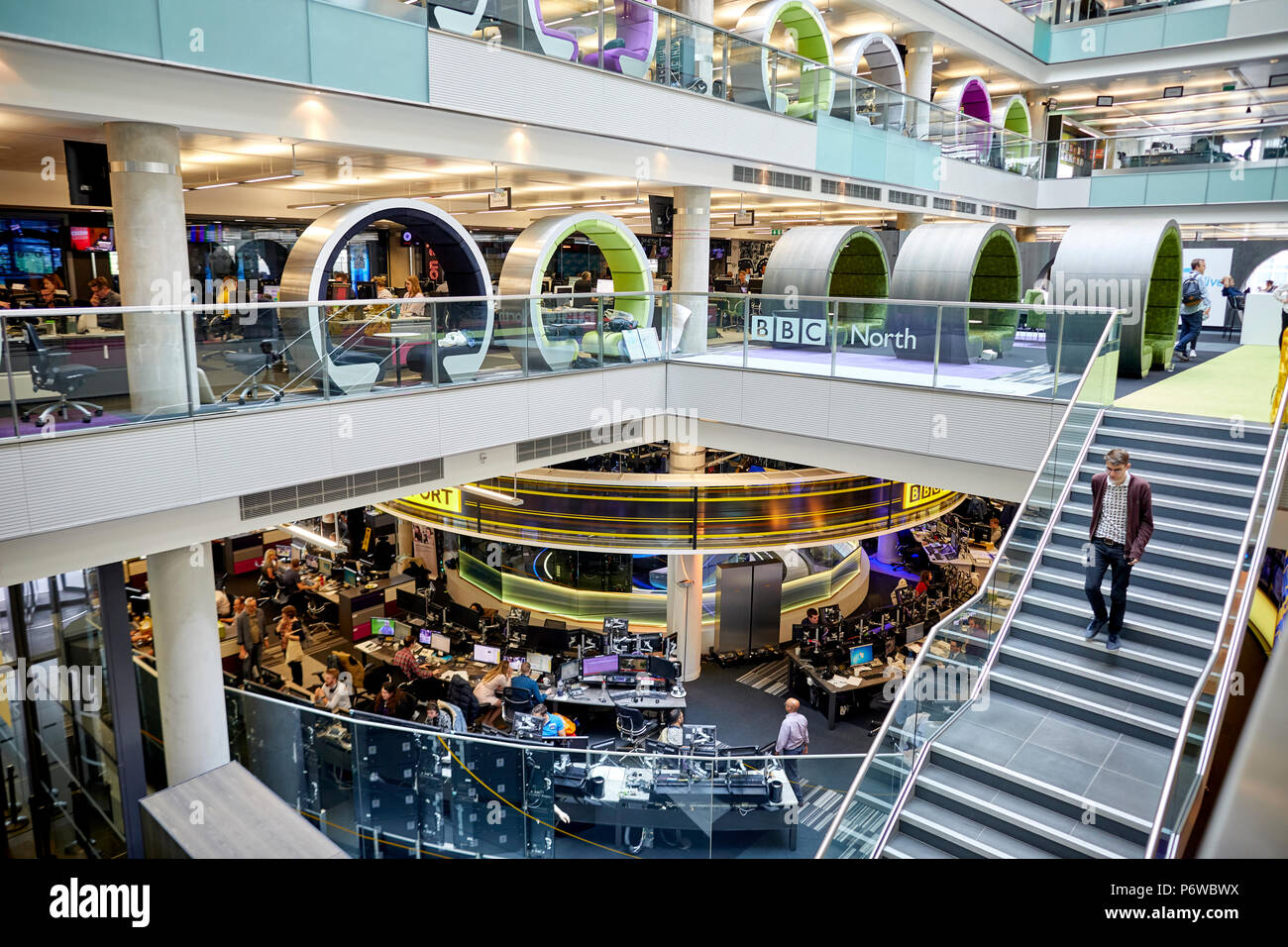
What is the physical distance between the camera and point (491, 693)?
41.0ft

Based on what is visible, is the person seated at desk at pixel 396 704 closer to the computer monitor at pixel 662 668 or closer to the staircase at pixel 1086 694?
the computer monitor at pixel 662 668

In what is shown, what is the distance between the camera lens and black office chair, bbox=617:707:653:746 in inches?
468

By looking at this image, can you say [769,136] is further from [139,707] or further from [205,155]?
[139,707]

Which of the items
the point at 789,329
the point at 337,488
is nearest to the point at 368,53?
the point at 337,488

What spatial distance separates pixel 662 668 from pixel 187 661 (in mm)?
6703

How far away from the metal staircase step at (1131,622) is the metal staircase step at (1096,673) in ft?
1.06

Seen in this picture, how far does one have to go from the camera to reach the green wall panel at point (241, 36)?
7289 millimetres

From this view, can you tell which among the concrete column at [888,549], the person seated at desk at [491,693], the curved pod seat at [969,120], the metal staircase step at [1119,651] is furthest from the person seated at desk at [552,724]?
the curved pod seat at [969,120]

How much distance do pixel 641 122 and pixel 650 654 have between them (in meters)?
7.66

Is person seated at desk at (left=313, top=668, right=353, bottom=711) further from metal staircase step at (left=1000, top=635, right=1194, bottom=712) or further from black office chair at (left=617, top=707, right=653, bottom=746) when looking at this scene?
metal staircase step at (left=1000, top=635, right=1194, bottom=712)

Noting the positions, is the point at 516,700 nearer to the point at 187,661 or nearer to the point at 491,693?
the point at 491,693

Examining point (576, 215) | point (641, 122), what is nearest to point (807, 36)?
point (641, 122)

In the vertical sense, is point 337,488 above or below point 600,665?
above
